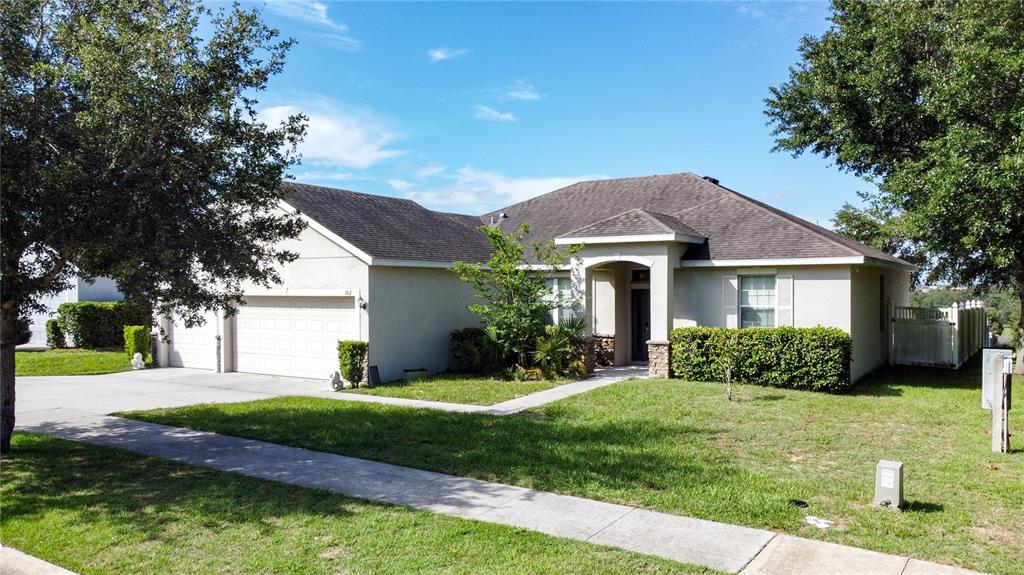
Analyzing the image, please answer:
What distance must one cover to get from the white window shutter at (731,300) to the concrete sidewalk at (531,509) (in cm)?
1087

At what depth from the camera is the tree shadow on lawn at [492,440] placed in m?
7.96

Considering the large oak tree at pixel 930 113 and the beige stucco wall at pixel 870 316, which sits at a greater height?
the large oak tree at pixel 930 113

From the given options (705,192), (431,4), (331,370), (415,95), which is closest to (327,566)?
(431,4)

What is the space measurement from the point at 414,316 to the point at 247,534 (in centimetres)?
1122

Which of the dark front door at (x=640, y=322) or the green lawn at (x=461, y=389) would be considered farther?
the dark front door at (x=640, y=322)

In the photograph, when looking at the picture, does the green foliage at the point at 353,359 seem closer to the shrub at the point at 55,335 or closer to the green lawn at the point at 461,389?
the green lawn at the point at 461,389

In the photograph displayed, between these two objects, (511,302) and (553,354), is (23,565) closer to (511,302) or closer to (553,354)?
(553,354)

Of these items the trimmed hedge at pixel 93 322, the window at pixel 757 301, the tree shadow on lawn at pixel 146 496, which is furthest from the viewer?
the trimmed hedge at pixel 93 322

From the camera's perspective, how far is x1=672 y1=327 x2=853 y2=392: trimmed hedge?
14.3 m

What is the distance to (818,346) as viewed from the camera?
14336mm

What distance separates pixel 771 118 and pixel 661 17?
6667 millimetres

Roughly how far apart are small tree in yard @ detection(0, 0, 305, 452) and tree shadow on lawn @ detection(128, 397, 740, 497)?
2831mm

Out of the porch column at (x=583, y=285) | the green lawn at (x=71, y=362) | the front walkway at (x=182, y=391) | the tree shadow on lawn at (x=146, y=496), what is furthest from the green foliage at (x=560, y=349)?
the green lawn at (x=71, y=362)

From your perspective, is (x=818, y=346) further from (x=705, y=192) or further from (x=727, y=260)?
(x=705, y=192)
